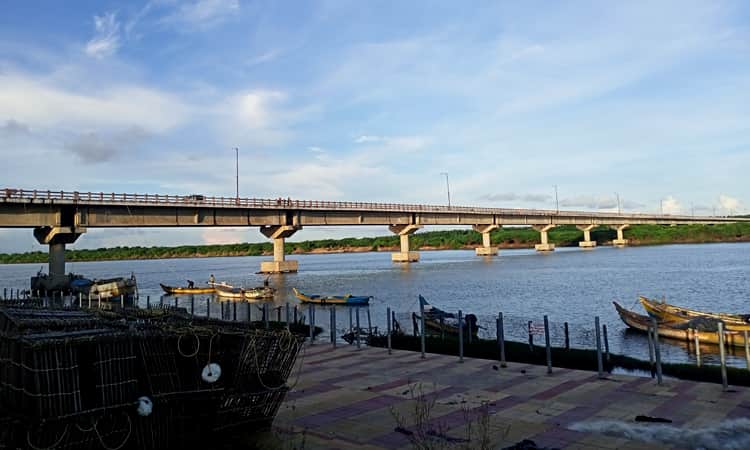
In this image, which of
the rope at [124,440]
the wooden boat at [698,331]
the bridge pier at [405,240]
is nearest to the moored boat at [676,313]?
the wooden boat at [698,331]

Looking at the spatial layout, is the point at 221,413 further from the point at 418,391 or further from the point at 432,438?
the point at 418,391

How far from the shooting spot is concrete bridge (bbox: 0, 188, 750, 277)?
170 ft

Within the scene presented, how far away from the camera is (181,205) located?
6109 centimetres

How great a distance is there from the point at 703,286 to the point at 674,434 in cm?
4870

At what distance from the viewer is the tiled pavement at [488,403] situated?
9828 millimetres

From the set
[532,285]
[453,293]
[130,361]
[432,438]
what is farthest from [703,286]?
[130,361]

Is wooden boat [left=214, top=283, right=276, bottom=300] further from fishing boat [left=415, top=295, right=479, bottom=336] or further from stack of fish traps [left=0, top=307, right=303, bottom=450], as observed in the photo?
stack of fish traps [left=0, top=307, right=303, bottom=450]

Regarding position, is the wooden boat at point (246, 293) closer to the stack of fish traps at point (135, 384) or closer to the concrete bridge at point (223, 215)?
the concrete bridge at point (223, 215)

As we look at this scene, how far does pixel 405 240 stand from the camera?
10781 cm

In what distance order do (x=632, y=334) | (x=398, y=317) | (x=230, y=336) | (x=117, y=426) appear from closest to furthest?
(x=117, y=426) < (x=230, y=336) < (x=632, y=334) < (x=398, y=317)

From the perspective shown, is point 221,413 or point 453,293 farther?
point 453,293

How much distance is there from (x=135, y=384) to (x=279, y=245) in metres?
76.0

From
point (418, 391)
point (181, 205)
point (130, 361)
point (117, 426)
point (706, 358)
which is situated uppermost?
point (181, 205)

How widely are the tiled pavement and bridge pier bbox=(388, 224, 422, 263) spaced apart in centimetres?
8066
